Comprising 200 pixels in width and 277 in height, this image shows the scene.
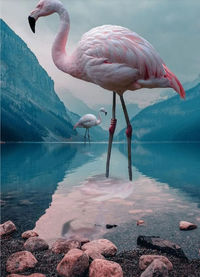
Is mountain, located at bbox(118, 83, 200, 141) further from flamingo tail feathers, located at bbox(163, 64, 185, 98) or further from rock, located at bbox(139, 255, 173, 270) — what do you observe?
rock, located at bbox(139, 255, 173, 270)

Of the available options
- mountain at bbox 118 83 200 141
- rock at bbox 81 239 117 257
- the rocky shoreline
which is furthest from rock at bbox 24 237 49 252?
mountain at bbox 118 83 200 141

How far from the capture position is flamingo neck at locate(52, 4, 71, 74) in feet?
18.1

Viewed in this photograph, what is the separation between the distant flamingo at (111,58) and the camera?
5.09 m

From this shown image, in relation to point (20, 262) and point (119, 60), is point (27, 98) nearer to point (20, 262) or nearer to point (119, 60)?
point (119, 60)

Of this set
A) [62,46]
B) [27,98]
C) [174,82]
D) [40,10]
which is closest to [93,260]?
[174,82]

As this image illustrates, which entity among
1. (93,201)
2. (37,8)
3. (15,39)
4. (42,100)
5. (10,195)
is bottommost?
(10,195)

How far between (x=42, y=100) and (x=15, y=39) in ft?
136

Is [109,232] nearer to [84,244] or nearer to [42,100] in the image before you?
[84,244]

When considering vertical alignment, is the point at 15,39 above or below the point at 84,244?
above

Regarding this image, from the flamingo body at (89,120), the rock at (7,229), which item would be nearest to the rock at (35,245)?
the rock at (7,229)

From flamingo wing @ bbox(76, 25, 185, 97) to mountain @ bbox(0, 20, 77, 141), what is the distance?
353 ft

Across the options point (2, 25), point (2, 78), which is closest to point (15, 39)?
point (2, 25)

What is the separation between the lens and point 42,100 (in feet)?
566

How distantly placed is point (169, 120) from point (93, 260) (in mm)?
152895
